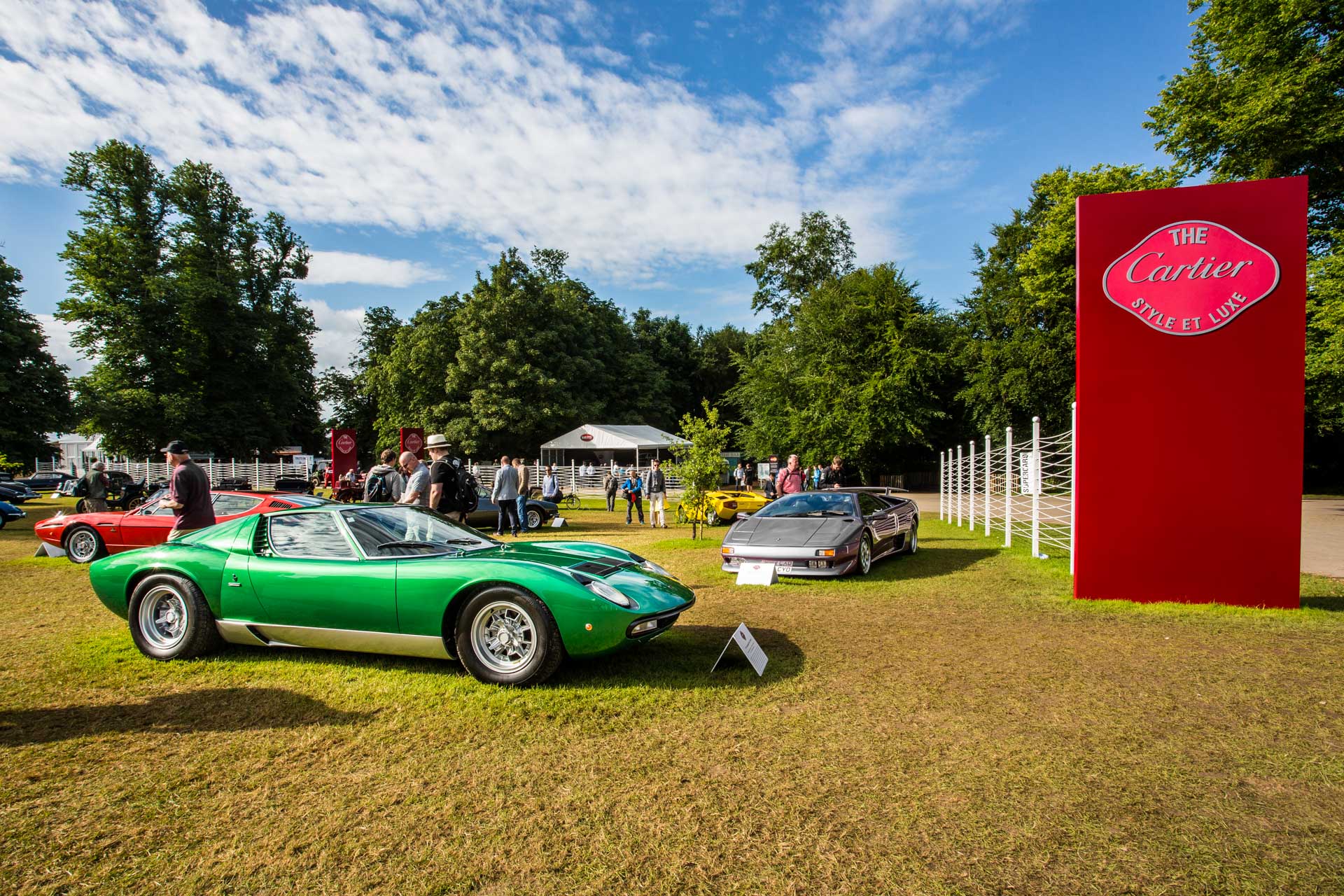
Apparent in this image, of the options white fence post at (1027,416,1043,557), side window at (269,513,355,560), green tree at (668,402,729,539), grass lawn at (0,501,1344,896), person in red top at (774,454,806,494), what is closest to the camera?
grass lawn at (0,501,1344,896)

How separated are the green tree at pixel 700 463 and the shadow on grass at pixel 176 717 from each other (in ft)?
32.1

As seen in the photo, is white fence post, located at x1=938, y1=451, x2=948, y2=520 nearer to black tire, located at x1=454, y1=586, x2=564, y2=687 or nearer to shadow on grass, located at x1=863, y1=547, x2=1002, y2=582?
shadow on grass, located at x1=863, y1=547, x2=1002, y2=582

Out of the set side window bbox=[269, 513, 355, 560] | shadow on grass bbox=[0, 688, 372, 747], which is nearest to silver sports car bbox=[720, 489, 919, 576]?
side window bbox=[269, 513, 355, 560]

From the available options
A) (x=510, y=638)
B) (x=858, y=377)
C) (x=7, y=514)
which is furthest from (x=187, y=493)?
(x=858, y=377)

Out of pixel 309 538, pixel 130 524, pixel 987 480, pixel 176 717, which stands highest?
pixel 987 480

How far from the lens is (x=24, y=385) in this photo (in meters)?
24.8

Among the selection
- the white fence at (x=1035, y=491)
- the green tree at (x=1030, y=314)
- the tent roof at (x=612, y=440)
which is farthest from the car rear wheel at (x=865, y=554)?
the tent roof at (x=612, y=440)

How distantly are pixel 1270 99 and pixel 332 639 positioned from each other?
2486 cm

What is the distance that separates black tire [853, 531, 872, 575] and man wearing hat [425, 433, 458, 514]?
5.61m

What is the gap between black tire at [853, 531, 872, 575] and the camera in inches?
370

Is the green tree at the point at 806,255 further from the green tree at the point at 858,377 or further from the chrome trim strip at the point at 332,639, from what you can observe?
the chrome trim strip at the point at 332,639

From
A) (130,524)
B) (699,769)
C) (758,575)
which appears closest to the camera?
(699,769)

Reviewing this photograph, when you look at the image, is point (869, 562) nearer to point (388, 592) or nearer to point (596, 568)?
point (596, 568)

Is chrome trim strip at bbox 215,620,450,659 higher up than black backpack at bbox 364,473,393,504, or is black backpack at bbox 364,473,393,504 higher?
black backpack at bbox 364,473,393,504
